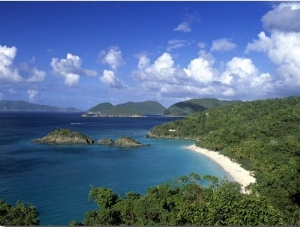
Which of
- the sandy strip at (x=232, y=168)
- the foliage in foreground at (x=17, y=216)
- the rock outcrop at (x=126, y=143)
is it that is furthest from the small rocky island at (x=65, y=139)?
the foliage in foreground at (x=17, y=216)

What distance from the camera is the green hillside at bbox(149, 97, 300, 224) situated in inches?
904

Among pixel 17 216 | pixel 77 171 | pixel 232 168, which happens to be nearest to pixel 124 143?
pixel 77 171

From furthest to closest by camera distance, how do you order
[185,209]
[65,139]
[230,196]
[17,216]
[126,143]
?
[65,139] → [126,143] → [17,216] → [185,209] → [230,196]

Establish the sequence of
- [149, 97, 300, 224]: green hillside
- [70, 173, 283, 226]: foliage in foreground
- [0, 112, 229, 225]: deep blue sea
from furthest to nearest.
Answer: [0, 112, 229, 225]: deep blue sea
[149, 97, 300, 224]: green hillside
[70, 173, 283, 226]: foliage in foreground

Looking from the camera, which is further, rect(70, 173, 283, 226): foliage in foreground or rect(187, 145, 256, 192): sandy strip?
rect(187, 145, 256, 192): sandy strip

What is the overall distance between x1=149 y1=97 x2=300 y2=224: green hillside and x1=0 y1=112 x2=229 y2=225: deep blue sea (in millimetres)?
5159

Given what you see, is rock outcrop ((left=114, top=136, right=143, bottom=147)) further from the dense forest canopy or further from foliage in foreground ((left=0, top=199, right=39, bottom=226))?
foliage in foreground ((left=0, top=199, right=39, bottom=226))

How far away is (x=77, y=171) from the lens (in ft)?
136

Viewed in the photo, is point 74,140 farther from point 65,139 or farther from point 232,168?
point 232,168

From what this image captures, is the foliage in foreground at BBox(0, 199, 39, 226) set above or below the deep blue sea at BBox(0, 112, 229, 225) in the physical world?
above

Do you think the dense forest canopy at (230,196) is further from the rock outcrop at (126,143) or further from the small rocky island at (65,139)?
the small rocky island at (65,139)

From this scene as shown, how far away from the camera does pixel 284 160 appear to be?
117 feet

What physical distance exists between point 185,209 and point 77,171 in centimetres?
2949

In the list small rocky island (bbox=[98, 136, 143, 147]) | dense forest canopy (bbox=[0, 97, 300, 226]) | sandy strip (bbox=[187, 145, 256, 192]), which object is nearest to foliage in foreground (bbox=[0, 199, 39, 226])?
dense forest canopy (bbox=[0, 97, 300, 226])
